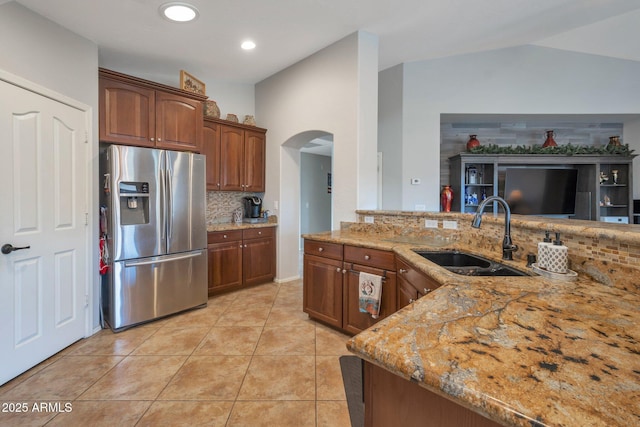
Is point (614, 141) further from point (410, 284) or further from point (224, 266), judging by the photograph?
point (224, 266)

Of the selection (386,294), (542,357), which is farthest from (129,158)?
(542,357)

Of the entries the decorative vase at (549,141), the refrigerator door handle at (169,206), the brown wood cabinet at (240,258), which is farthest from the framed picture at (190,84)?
the decorative vase at (549,141)

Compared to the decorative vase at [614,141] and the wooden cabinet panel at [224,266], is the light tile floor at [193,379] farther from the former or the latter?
the decorative vase at [614,141]

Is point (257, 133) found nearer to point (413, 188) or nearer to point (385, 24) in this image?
point (385, 24)

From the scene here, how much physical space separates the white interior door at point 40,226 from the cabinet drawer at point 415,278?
2.68 metres

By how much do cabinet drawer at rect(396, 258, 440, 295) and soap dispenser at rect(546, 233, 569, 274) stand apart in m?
0.52

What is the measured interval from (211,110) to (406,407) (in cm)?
391

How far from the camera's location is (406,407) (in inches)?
28.1

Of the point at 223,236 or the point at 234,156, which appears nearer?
the point at 223,236

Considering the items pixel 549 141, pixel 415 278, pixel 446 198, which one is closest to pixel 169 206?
pixel 415 278

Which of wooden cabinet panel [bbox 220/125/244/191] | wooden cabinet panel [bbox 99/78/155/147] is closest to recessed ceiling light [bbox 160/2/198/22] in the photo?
wooden cabinet panel [bbox 99/78/155/147]

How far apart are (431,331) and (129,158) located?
286cm

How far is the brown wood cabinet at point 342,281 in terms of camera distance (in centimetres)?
220

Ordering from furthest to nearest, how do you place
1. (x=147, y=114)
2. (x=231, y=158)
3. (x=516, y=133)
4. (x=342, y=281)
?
1. (x=516, y=133)
2. (x=231, y=158)
3. (x=147, y=114)
4. (x=342, y=281)
